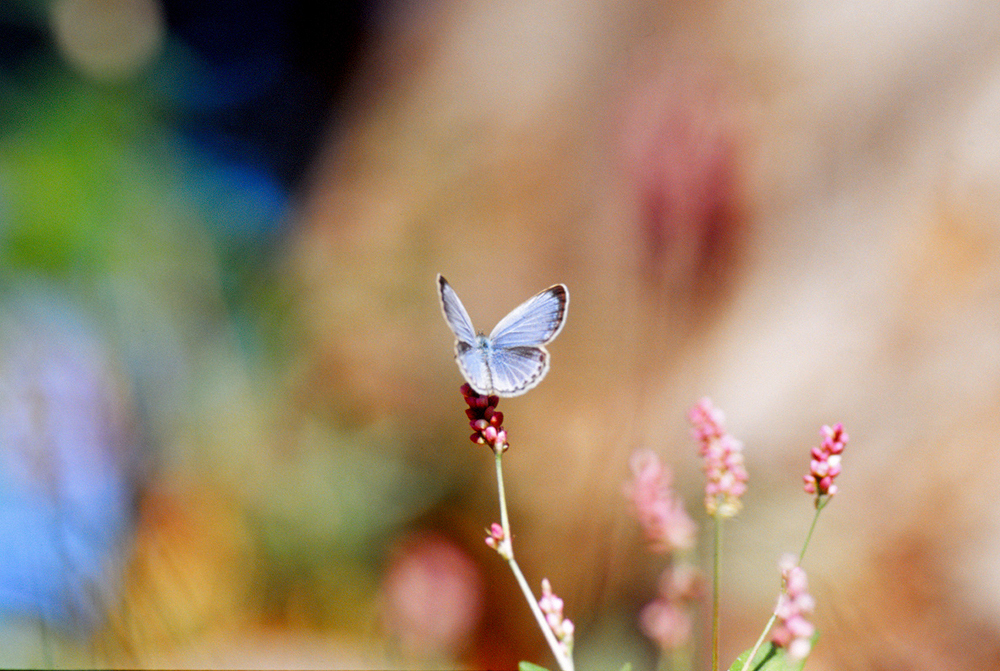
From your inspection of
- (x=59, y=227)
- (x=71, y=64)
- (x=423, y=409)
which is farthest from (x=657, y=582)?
(x=71, y=64)

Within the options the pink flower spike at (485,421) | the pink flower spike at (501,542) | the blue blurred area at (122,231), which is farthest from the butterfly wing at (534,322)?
the blue blurred area at (122,231)

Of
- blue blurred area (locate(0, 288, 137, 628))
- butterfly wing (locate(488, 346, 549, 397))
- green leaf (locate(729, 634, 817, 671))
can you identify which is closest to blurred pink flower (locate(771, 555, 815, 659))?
green leaf (locate(729, 634, 817, 671))

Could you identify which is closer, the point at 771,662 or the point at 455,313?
the point at 771,662

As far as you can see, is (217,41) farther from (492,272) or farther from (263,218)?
(492,272)

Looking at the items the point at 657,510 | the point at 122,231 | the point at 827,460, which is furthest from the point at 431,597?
the point at 122,231

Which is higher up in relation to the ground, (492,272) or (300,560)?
(492,272)

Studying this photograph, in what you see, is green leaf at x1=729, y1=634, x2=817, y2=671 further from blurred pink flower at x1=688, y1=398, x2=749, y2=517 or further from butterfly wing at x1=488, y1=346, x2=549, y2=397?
butterfly wing at x1=488, y1=346, x2=549, y2=397

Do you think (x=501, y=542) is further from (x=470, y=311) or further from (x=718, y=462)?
(x=470, y=311)
